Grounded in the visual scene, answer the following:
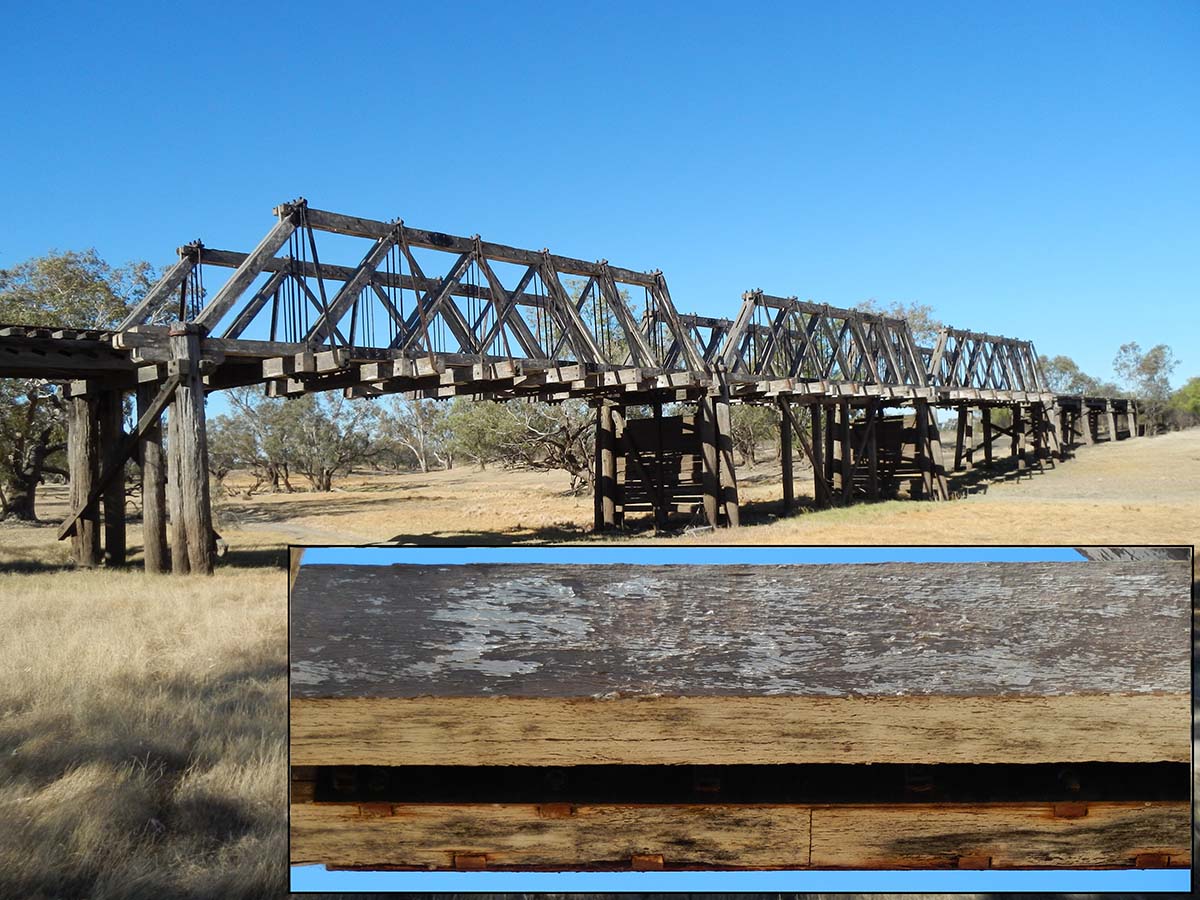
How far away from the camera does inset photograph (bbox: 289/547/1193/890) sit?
5.92 ft

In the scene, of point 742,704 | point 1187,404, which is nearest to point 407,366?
point 742,704

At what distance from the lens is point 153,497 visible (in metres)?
14.2

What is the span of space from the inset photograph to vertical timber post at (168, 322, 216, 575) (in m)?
12.1

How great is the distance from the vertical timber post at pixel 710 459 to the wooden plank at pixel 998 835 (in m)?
17.5

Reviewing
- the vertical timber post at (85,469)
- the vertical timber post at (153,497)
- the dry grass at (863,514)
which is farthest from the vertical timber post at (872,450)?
the vertical timber post at (85,469)

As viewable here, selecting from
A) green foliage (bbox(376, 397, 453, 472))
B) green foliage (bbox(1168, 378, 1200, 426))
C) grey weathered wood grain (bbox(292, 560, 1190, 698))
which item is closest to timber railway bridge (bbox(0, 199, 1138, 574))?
grey weathered wood grain (bbox(292, 560, 1190, 698))

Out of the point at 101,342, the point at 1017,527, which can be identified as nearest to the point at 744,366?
the point at 1017,527

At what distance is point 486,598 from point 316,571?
1.19 ft

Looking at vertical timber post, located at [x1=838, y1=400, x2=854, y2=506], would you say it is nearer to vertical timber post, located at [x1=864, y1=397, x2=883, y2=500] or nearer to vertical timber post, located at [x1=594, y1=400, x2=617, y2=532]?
vertical timber post, located at [x1=864, y1=397, x2=883, y2=500]

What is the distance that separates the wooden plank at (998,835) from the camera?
1790mm

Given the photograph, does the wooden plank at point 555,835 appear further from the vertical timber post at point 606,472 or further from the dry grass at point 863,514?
the vertical timber post at point 606,472

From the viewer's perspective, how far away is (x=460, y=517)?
26703mm

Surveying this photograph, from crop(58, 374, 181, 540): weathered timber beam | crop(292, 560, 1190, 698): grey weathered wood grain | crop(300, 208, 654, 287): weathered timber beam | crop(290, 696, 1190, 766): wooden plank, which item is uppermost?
crop(300, 208, 654, 287): weathered timber beam

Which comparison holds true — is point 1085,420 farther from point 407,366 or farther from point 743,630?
point 743,630
